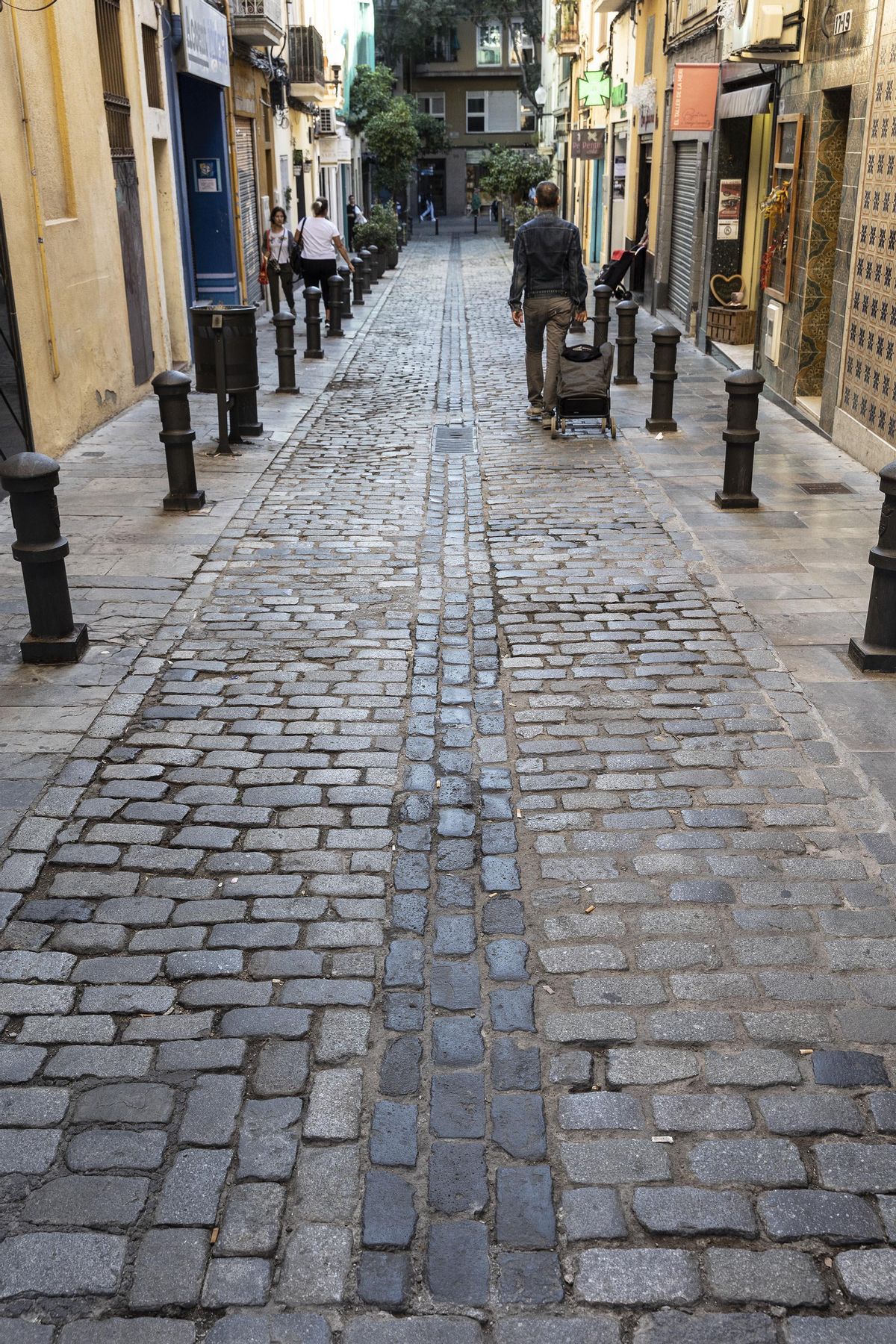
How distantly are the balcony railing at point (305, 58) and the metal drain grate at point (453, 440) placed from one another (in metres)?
16.7

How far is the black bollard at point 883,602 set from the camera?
5469mm

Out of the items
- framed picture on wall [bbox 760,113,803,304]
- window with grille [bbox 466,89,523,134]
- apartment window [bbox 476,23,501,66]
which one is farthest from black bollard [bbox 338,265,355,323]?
window with grille [bbox 466,89,523,134]

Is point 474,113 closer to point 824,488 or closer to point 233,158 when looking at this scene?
point 233,158

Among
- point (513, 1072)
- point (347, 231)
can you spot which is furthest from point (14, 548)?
point (347, 231)

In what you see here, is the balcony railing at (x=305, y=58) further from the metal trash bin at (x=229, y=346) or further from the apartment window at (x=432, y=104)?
the apartment window at (x=432, y=104)

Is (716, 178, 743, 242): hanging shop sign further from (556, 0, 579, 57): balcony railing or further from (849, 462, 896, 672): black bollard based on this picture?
(556, 0, 579, 57): balcony railing

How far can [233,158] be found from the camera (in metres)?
18.1

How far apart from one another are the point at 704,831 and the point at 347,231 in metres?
38.1

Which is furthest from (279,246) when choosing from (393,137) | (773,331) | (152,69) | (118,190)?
(393,137)

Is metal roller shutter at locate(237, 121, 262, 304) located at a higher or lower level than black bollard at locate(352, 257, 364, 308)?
higher

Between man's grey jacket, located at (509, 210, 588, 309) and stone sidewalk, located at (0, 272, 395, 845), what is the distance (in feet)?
8.19

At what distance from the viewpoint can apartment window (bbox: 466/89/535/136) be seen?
62.2m

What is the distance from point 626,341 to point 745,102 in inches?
135

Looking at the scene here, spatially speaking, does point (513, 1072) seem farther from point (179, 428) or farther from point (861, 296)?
point (861, 296)
